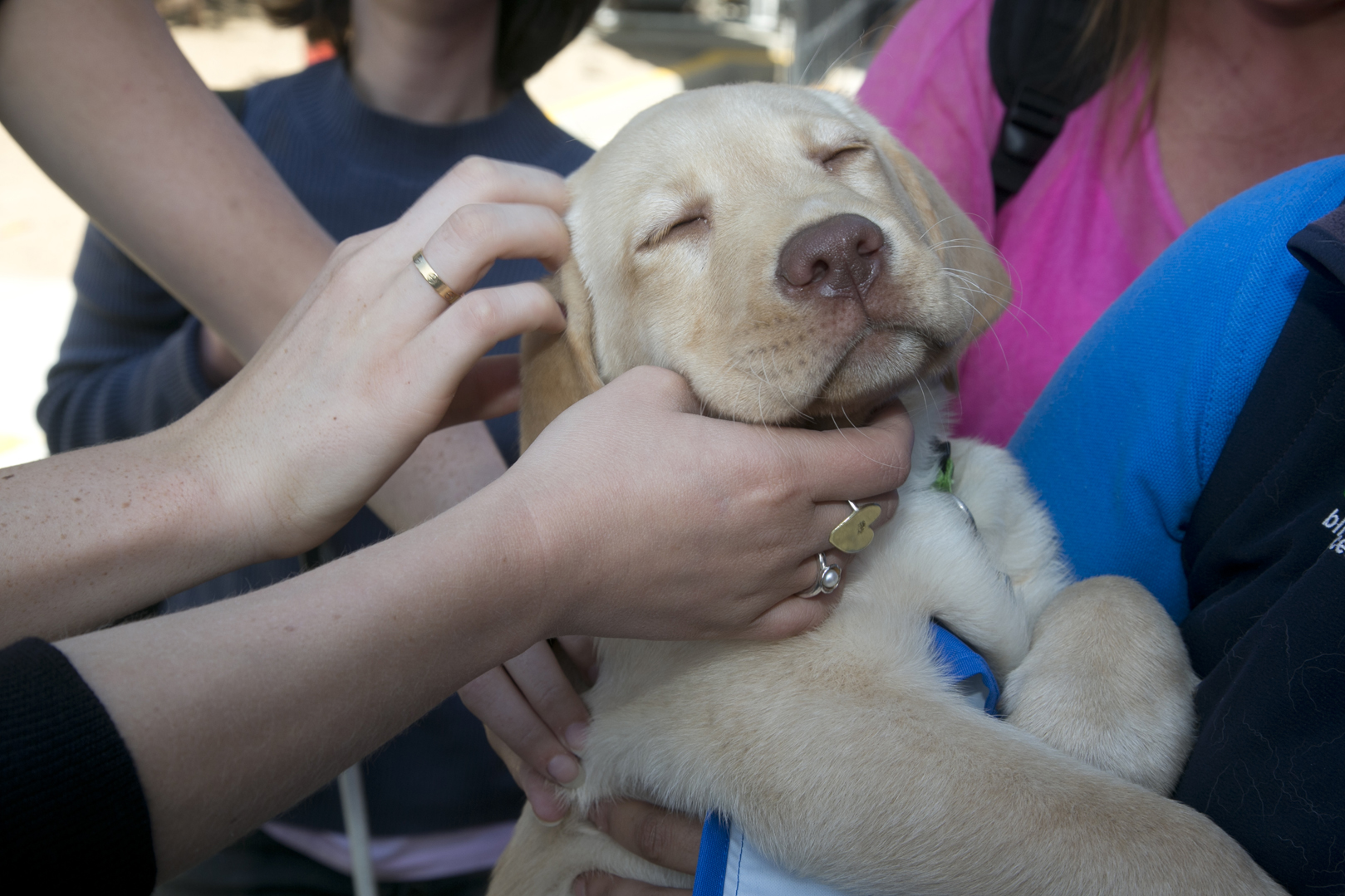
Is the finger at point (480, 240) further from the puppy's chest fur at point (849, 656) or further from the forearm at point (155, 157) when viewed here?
the puppy's chest fur at point (849, 656)

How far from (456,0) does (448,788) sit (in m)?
2.40

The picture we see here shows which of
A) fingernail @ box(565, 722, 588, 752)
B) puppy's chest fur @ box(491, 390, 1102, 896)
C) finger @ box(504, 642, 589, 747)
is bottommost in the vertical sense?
fingernail @ box(565, 722, 588, 752)

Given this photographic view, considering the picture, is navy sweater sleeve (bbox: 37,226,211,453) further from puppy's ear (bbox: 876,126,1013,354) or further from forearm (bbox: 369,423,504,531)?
puppy's ear (bbox: 876,126,1013,354)

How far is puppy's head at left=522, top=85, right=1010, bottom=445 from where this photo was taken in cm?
157

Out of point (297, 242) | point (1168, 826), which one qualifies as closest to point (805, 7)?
point (297, 242)

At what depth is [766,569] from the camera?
1509 millimetres

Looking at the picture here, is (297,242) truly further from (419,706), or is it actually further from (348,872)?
(348,872)

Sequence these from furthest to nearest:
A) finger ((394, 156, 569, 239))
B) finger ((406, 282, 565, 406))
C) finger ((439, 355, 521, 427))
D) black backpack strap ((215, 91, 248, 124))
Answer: black backpack strap ((215, 91, 248, 124)), finger ((439, 355, 521, 427)), finger ((394, 156, 569, 239)), finger ((406, 282, 565, 406))

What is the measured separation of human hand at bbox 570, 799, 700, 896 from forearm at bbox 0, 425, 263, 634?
0.88 meters

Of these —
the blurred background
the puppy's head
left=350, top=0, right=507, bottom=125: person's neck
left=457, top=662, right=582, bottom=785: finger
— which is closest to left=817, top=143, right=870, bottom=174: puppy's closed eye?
the puppy's head

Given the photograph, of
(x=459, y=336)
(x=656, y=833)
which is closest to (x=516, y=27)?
(x=459, y=336)

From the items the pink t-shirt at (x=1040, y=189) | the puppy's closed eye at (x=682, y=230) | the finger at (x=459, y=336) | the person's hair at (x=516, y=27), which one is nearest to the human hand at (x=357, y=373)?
the finger at (x=459, y=336)

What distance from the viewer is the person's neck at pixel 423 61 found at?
2.92 m

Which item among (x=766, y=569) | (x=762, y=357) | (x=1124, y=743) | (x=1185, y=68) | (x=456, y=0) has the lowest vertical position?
(x=1124, y=743)
